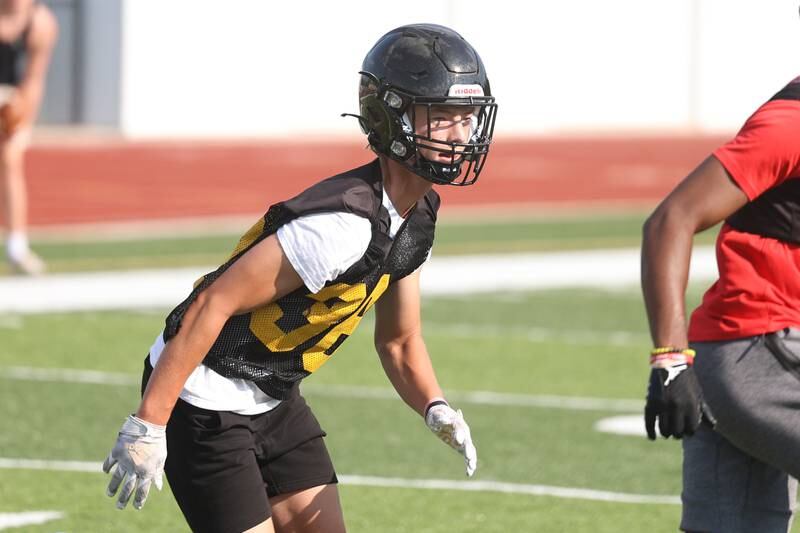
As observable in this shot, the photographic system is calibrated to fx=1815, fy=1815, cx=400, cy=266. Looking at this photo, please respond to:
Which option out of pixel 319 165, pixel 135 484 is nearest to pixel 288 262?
pixel 135 484

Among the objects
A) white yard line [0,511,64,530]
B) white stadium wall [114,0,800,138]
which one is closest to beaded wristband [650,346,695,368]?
white yard line [0,511,64,530]

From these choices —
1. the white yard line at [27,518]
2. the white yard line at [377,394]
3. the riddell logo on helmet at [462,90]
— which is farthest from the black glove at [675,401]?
the white yard line at [377,394]

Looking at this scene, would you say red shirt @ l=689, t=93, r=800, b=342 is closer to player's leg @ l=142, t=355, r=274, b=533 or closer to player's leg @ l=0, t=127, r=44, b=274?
player's leg @ l=142, t=355, r=274, b=533

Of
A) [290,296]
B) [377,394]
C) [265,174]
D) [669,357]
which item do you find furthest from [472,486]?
[265,174]

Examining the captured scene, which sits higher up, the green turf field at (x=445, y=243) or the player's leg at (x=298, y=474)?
the player's leg at (x=298, y=474)

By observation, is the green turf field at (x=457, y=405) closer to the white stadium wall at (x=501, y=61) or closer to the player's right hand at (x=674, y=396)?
the player's right hand at (x=674, y=396)

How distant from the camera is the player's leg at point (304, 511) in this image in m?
4.89

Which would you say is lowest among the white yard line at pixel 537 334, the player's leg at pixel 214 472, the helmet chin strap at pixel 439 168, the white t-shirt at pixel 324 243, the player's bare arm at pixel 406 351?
the white yard line at pixel 537 334

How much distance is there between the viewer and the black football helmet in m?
4.51

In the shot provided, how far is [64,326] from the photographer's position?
36.8 ft

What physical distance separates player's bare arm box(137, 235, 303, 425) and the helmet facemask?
1.50ft

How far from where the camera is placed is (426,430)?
8305 millimetres

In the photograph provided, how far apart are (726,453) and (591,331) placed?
6925 millimetres

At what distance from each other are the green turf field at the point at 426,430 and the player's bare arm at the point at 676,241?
2.26 metres
